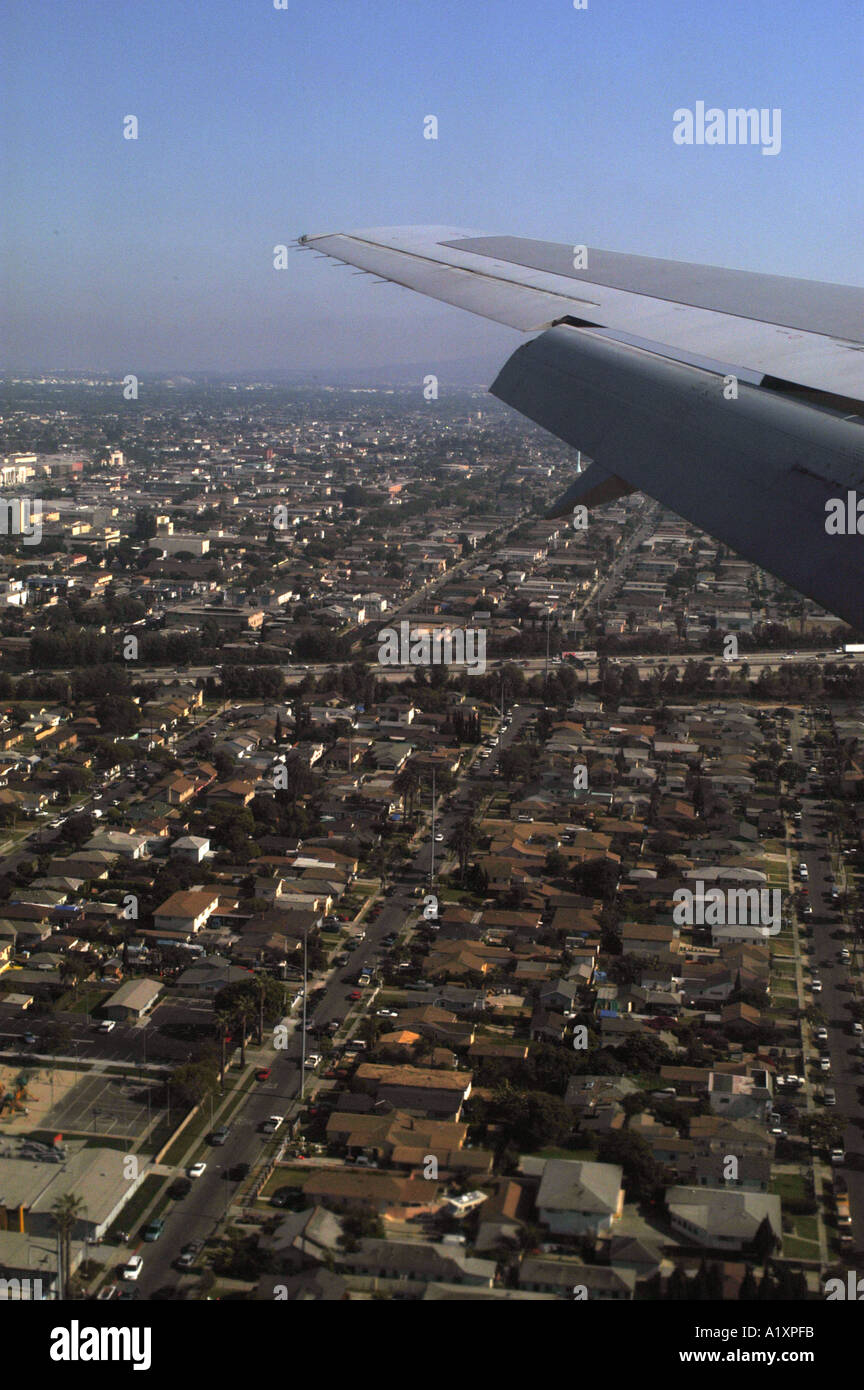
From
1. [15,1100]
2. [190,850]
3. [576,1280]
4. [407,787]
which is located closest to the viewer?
[576,1280]

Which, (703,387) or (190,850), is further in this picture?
(190,850)

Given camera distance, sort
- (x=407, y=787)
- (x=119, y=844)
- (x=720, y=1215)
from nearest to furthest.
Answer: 1. (x=720, y=1215)
2. (x=119, y=844)
3. (x=407, y=787)

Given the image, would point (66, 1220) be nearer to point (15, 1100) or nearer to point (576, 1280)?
point (15, 1100)

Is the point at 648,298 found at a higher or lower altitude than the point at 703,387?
higher

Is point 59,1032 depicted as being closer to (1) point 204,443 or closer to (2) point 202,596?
(2) point 202,596

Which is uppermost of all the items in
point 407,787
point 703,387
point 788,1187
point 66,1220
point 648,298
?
point 648,298

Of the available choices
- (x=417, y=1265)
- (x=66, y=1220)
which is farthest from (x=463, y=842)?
(x=66, y=1220)

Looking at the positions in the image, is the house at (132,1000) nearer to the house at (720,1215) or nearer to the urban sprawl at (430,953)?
the urban sprawl at (430,953)
